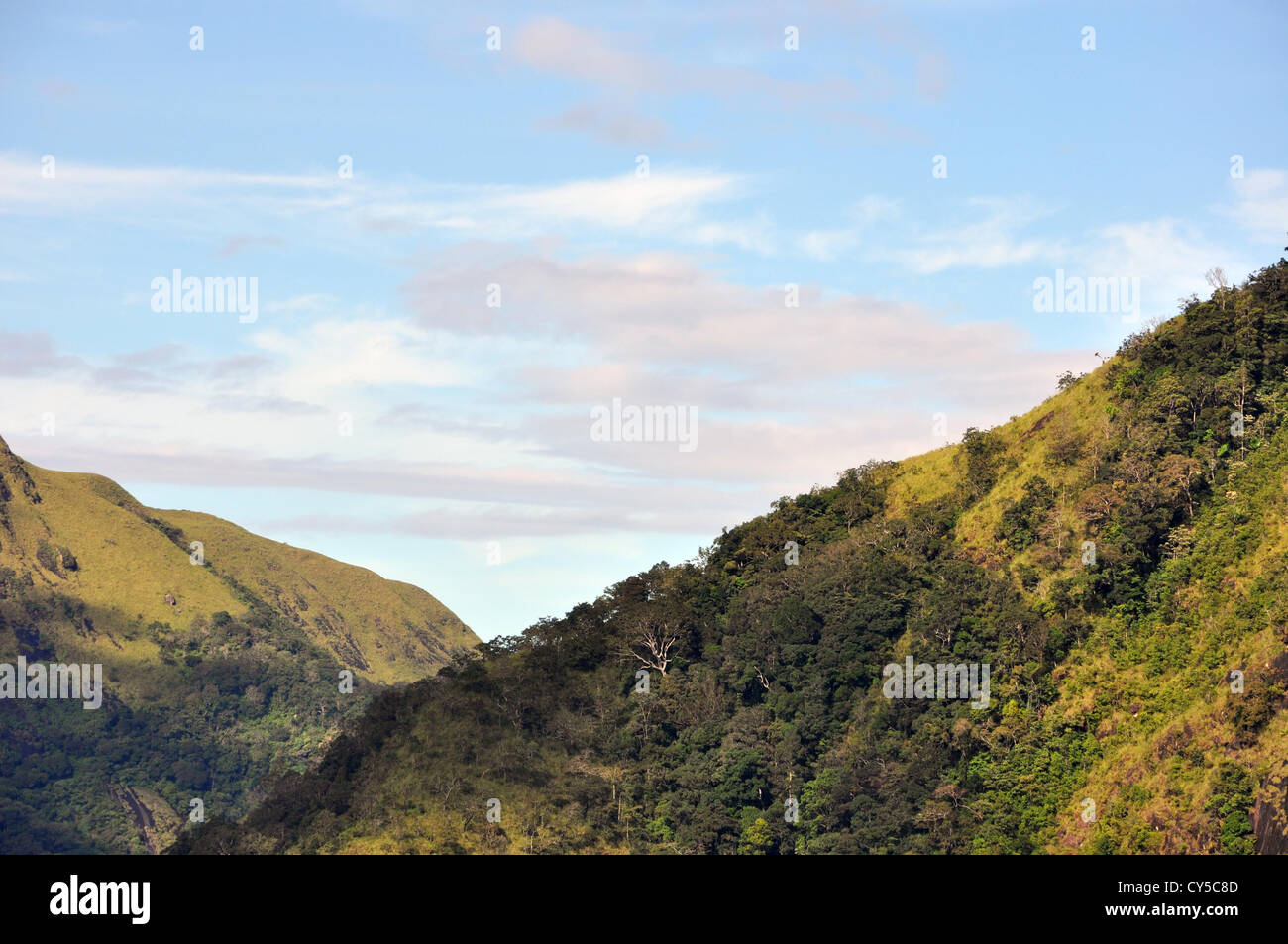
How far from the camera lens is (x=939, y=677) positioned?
270 feet

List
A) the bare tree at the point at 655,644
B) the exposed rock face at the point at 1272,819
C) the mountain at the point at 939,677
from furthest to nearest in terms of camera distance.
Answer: the bare tree at the point at 655,644 < the mountain at the point at 939,677 < the exposed rock face at the point at 1272,819

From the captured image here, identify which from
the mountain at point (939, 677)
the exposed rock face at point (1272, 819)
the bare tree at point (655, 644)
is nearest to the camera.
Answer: the exposed rock face at point (1272, 819)

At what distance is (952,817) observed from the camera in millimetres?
74688

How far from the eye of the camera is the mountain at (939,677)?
71.1 metres

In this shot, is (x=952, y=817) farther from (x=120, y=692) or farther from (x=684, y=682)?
(x=120, y=692)

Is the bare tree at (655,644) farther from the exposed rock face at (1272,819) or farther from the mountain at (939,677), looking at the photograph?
the exposed rock face at (1272,819)

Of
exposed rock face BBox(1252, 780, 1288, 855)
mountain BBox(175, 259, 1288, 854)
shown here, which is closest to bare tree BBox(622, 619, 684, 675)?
mountain BBox(175, 259, 1288, 854)

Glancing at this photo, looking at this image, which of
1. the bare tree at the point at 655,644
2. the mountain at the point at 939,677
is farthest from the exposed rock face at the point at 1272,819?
the bare tree at the point at 655,644

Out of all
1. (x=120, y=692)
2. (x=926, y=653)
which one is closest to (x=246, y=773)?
(x=120, y=692)

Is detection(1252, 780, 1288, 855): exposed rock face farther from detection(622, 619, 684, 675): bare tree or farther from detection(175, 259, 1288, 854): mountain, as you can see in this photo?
detection(622, 619, 684, 675): bare tree

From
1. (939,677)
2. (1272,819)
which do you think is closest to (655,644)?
(939,677)

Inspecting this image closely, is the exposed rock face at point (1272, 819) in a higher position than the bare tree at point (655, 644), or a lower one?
lower

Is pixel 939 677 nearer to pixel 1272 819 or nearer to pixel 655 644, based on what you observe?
pixel 655 644
